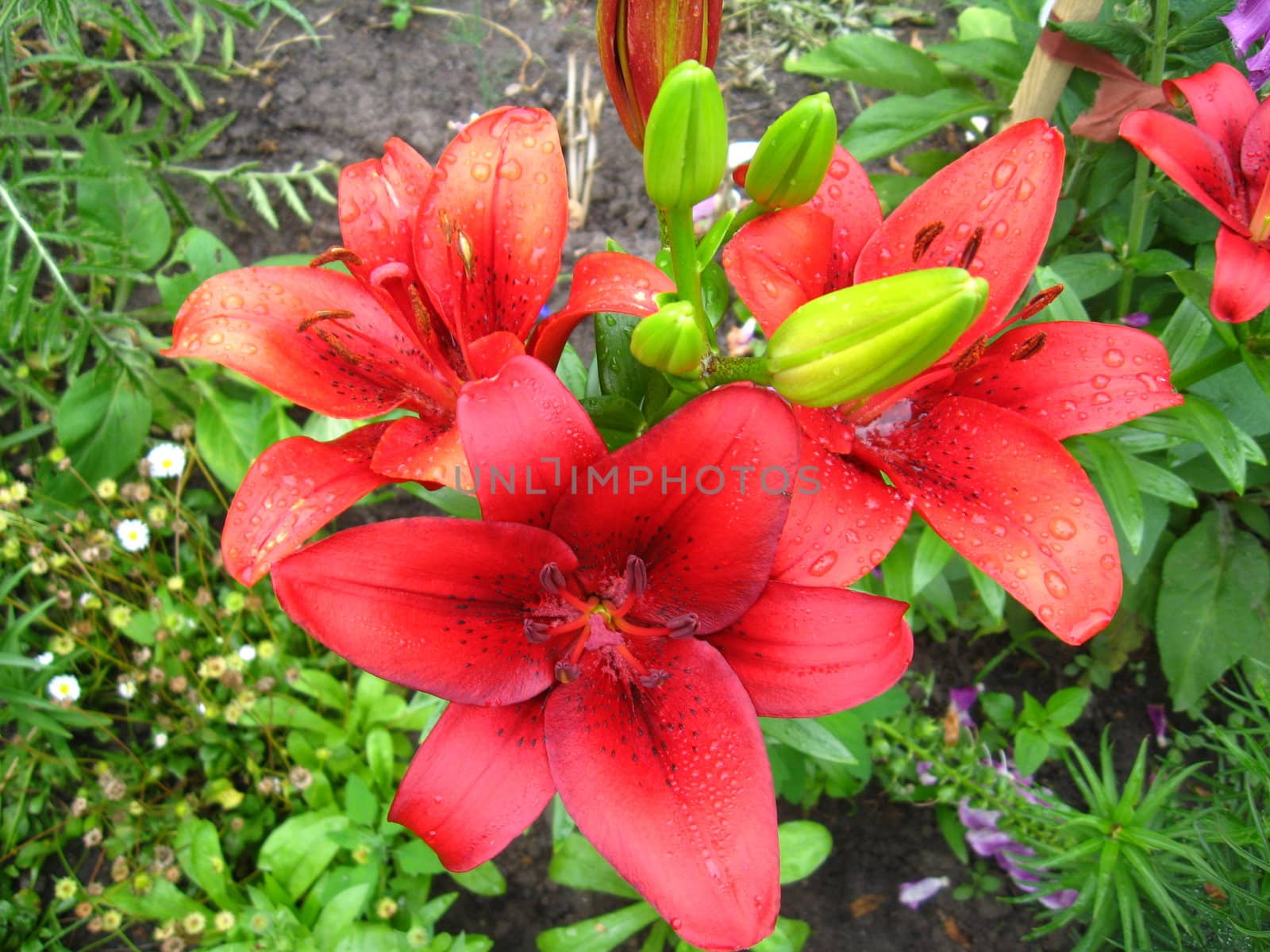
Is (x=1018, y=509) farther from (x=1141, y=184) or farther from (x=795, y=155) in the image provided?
(x=1141, y=184)

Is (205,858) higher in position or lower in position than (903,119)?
lower

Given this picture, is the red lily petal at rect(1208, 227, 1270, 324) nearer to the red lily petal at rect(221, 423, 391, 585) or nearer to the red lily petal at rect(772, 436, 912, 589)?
the red lily petal at rect(772, 436, 912, 589)

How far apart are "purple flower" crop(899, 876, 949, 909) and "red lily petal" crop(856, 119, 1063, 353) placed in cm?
143

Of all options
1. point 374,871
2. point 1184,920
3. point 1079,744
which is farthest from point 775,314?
point 1079,744

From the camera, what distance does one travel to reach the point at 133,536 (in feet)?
5.72

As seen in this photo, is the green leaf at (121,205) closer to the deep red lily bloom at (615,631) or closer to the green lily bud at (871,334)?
the deep red lily bloom at (615,631)

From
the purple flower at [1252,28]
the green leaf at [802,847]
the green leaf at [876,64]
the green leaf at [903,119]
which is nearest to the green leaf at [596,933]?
the green leaf at [802,847]

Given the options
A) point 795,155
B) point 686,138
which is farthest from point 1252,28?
point 686,138

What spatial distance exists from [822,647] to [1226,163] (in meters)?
A: 0.85

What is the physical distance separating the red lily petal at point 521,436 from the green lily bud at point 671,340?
0.31 ft

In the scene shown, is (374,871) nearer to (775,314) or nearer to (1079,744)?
(775,314)

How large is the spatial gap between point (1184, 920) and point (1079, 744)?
0.80m

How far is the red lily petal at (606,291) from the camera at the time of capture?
79 centimetres

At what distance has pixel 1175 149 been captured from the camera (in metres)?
1.01
